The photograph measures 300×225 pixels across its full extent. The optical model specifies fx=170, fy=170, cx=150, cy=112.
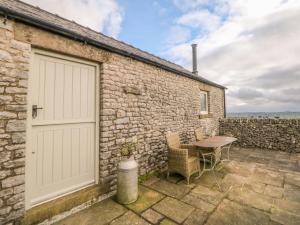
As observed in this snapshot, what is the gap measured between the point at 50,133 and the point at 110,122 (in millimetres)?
1131

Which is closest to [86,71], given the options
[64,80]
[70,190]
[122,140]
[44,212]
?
[64,80]

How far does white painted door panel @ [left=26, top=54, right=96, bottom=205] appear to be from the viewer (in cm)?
270

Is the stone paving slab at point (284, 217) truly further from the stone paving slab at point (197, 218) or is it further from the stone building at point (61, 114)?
the stone building at point (61, 114)

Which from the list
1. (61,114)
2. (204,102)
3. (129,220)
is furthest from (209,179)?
(204,102)

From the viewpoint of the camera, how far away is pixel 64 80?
3053 millimetres

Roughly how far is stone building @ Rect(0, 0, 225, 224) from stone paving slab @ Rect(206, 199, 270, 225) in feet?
6.63

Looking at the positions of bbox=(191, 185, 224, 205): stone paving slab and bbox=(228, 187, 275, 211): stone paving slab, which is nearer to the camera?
bbox=(228, 187, 275, 211): stone paving slab

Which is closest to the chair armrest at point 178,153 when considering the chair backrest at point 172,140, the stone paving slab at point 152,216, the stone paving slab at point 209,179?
the chair backrest at point 172,140

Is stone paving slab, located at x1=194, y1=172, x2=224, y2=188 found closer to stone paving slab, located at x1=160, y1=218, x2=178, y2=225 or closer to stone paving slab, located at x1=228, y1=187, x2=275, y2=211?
stone paving slab, located at x1=228, y1=187, x2=275, y2=211

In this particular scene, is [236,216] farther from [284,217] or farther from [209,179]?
[209,179]

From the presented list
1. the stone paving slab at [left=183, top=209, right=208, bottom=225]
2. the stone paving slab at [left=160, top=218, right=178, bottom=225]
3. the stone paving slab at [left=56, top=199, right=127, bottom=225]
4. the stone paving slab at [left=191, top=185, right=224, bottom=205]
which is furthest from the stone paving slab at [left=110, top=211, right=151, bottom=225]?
the stone paving slab at [left=191, top=185, right=224, bottom=205]

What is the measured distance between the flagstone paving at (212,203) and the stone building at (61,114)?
1.80 ft

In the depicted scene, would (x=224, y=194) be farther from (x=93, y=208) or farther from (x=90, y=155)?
(x=90, y=155)

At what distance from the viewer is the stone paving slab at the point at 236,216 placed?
2.65 m
